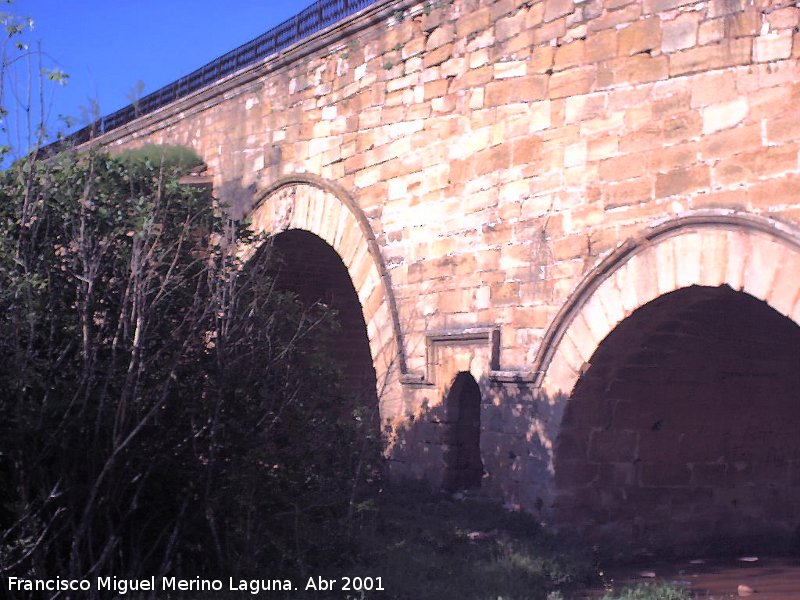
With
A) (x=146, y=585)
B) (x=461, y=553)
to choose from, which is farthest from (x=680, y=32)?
(x=146, y=585)

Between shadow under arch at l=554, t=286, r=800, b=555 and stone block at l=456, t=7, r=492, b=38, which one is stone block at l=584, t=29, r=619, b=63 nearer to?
stone block at l=456, t=7, r=492, b=38

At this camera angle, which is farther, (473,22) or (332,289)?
(332,289)

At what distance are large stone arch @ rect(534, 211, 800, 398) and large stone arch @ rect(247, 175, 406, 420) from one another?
4.89 ft

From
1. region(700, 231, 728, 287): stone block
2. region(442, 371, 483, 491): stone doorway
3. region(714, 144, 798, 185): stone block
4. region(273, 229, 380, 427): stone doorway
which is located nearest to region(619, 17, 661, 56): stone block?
region(714, 144, 798, 185): stone block

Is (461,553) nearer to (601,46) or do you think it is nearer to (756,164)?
(756,164)

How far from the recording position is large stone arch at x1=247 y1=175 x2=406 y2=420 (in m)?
A: 8.03

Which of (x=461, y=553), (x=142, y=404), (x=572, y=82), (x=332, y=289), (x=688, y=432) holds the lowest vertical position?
(x=461, y=553)

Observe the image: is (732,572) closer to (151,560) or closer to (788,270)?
(788,270)

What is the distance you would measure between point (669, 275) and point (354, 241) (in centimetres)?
360

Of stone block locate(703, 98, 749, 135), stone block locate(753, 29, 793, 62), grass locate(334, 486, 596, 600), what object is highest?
stone block locate(753, 29, 793, 62)

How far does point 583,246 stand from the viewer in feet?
20.6

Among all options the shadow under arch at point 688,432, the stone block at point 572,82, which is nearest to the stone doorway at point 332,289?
the stone block at point 572,82

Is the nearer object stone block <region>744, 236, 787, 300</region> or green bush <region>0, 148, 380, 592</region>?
green bush <region>0, 148, 380, 592</region>

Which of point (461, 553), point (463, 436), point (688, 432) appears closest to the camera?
point (461, 553)
